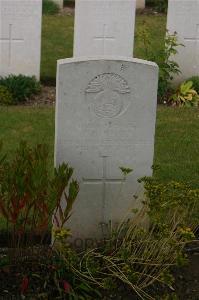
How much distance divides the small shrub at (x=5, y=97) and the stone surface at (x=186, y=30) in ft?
7.00

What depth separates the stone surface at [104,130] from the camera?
5.88 meters

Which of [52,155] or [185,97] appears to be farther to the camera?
[185,97]

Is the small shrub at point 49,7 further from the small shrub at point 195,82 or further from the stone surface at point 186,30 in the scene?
the small shrub at point 195,82

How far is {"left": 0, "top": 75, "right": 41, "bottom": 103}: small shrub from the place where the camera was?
1011 centimetres

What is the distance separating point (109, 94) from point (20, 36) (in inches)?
182

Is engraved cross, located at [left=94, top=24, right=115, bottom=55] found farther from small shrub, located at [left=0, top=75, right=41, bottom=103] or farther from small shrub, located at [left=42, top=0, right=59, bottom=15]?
small shrub, located at [left=42, top=0, right=59, bottom=15]

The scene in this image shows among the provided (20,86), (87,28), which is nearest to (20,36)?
(20,86)

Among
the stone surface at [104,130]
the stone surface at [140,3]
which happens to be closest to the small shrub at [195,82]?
the stone surface at [104,130]

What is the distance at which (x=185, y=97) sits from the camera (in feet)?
33.9

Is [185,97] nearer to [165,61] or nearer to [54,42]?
[165,61]

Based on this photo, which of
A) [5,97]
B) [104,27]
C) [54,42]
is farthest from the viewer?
[54,42]

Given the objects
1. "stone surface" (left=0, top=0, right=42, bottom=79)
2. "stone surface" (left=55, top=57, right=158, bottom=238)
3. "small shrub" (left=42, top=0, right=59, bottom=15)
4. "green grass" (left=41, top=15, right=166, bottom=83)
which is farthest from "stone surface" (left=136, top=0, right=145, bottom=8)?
"stone surface" (left=55, top=57, right=158, bottom=238)

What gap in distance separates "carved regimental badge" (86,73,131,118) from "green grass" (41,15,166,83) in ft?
16.7

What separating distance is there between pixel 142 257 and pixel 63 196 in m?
0.68
